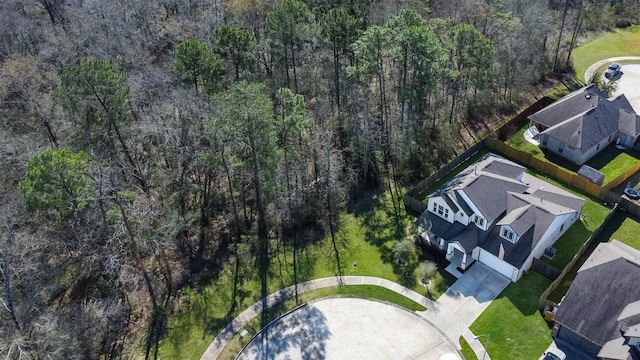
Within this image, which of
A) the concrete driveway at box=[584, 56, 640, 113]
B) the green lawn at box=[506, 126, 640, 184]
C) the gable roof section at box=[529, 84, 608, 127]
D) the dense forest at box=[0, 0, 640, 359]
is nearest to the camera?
the dense forest at box=[0, 0, 640, 359]

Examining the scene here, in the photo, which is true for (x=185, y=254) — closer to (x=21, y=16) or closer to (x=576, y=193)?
(x=576, y=193)

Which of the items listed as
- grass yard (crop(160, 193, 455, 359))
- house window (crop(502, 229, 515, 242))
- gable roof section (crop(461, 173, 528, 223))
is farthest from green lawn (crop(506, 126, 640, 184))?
grass yard (crop(160, 193, 455, 359))

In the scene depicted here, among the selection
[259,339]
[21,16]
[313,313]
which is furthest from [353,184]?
[21,16]

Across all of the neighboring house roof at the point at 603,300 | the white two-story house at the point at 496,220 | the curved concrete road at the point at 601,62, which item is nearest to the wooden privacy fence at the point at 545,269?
the white two-story house at the point at 496,220

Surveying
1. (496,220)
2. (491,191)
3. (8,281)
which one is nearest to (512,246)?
(496,220)

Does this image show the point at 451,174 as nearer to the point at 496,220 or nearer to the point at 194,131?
the point at 496,220

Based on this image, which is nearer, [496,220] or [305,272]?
[496,220]

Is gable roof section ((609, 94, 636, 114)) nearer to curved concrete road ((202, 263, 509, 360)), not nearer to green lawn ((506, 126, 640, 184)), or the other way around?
green lawn ((506, 126, 640, 184))
